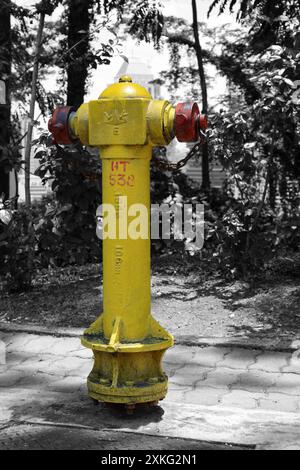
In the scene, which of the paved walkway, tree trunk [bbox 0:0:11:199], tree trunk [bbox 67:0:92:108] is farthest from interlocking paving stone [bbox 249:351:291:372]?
tree trunk [bbox 67:0:92:108]

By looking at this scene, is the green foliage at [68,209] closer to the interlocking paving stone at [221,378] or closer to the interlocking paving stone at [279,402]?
the interlocking paving stone at [221,378]

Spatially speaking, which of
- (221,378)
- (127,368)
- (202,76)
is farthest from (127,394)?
(202,76)

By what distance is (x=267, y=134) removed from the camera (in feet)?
24.9

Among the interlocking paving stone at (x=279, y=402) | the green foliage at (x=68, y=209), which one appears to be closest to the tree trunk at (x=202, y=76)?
the green foliage at (x=68, y=209)

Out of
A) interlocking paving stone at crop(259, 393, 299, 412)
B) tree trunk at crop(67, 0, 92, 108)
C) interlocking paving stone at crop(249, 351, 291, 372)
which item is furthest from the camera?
tree trunk at crop(67, 0, 92, 108)

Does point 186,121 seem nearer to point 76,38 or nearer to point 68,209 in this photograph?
point 68,209

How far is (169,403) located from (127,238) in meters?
0.91

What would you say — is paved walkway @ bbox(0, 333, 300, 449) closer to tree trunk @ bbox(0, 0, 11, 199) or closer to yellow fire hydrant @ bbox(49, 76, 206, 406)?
yellow fire hydrant @ bbox(49, 76, 206, 406)

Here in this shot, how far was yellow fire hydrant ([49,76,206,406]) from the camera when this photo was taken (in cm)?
348

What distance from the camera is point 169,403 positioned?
380 centimetres

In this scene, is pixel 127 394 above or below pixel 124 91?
below

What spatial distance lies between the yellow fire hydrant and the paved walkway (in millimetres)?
172

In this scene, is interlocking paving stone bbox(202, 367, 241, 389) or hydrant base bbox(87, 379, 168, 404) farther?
interlocking paving stone bbox(202, 367, 241, 389)
